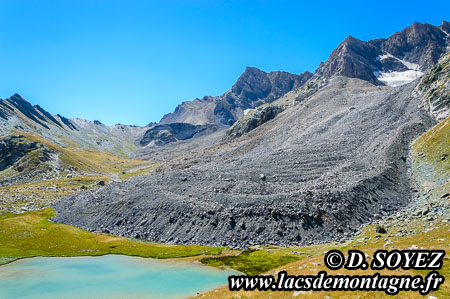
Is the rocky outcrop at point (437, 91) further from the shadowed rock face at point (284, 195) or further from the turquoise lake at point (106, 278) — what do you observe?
the turquoise lake at point (106, 278)

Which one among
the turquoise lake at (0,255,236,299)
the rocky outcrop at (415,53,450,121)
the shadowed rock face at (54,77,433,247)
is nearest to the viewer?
the turquoise lake at (0,255,236,299)

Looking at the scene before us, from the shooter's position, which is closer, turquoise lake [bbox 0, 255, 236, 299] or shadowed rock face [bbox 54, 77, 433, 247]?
turquoise lake [bbox 0, 255, 236, 299]

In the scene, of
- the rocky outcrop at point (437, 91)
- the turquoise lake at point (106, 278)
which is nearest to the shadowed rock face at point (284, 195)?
the rocky outcrop at point (437, 91)

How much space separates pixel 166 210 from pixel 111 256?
739 inches

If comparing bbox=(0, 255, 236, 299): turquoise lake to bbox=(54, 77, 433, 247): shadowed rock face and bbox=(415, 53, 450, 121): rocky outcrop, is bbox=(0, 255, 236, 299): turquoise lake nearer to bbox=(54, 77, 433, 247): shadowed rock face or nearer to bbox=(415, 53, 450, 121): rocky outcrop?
bbox=(54, 77, 433, 247): shadowed rock face

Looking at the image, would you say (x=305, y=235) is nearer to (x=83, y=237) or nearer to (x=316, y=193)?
(x=316, y=193)

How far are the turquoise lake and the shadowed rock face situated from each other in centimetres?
1378

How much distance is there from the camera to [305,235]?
182 ft

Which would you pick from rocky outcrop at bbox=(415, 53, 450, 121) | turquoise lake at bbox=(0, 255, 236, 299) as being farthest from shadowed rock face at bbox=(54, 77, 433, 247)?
turquoise lake at bbox=(0, 255, 236, 299)

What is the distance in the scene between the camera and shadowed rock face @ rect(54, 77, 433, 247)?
5902 cm

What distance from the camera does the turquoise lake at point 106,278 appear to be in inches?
1460

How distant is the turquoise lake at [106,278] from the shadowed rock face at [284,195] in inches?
543

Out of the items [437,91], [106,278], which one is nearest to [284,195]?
[106,278]

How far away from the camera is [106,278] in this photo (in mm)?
44125
